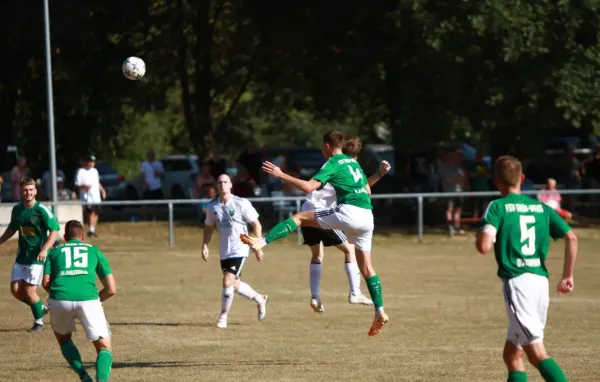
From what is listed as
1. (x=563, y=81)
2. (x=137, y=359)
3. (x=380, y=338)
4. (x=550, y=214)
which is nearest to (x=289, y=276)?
(x=380, y=338)

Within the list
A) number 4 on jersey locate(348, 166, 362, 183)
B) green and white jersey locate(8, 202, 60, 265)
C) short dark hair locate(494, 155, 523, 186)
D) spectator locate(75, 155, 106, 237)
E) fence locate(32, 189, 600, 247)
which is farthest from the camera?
spectator locate(75, 155, 106, 237)

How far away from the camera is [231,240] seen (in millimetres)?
15086

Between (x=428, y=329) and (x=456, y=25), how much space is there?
50.1 feet

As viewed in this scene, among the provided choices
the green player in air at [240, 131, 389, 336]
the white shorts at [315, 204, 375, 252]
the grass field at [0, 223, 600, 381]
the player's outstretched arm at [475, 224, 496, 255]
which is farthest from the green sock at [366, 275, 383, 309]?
the player's outstretched arm at [475, 224, 496, 255]

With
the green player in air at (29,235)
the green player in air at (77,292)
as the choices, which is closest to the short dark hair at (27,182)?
the green player in air at (29,235)

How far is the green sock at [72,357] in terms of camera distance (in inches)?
392

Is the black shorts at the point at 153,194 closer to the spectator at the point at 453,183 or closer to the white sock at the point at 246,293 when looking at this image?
the spectator at the point at 453,183

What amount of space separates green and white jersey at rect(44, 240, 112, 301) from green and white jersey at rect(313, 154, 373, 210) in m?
3.07

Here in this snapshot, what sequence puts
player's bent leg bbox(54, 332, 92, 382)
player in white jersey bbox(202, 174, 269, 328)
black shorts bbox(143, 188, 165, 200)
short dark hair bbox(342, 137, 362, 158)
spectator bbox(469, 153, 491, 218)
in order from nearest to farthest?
1. player's bent leg bbox(54, 332, 92, 382)
2. short dark hair bbox(342, 137, 362, 158)
3. player in white jersey bbox(202, 174, 269, 328)
4. spectator bbox(469, 153, 491, 218)
5. black shorts bbox(143, 188, 165, 200)

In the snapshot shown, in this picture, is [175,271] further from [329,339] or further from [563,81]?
[563,81]

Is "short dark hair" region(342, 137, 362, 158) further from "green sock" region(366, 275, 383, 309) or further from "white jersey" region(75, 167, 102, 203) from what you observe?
"white jersey" region(75, 167, 102, 203)

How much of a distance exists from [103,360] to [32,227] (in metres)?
4.72

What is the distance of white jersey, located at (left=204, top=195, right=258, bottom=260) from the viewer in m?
15.1

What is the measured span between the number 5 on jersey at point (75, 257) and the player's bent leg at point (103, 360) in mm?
655
